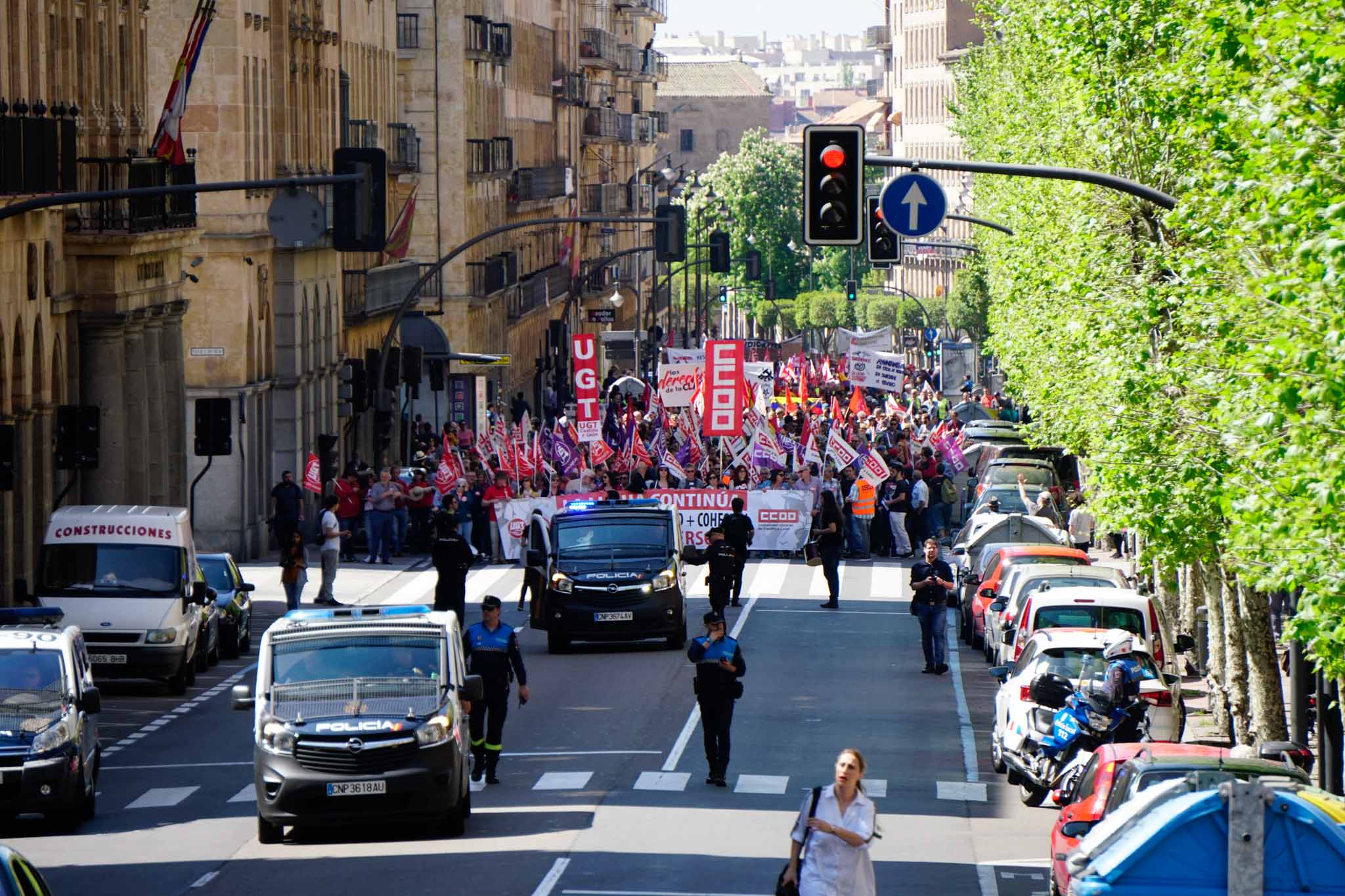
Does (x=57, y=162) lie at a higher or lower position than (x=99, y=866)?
higher

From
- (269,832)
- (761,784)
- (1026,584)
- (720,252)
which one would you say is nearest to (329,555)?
(1026,584)

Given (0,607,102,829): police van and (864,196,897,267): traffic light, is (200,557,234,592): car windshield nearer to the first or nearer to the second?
(864,196,897,267): traffic light

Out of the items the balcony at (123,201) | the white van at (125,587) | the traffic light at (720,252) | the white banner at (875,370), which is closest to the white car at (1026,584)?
the white van at (125,587)

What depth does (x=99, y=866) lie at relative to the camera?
63.2ft

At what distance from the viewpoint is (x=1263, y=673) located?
959 inches

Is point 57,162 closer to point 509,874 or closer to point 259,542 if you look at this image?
point 259,542

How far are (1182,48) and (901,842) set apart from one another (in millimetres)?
8536

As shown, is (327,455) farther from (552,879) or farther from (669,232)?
(552,879)

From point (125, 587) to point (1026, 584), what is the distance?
→ 1000 cm

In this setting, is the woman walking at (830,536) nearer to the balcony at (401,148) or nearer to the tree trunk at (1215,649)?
the tree trunk at (1215,649)

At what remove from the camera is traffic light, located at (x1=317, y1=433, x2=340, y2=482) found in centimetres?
5231

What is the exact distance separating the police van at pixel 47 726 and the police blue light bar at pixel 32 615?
694mm

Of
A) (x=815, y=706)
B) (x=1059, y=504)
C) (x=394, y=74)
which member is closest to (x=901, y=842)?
(x=815, y=706)

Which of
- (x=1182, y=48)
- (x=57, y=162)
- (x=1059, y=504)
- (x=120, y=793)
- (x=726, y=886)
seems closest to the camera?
(x=726, y=886)
